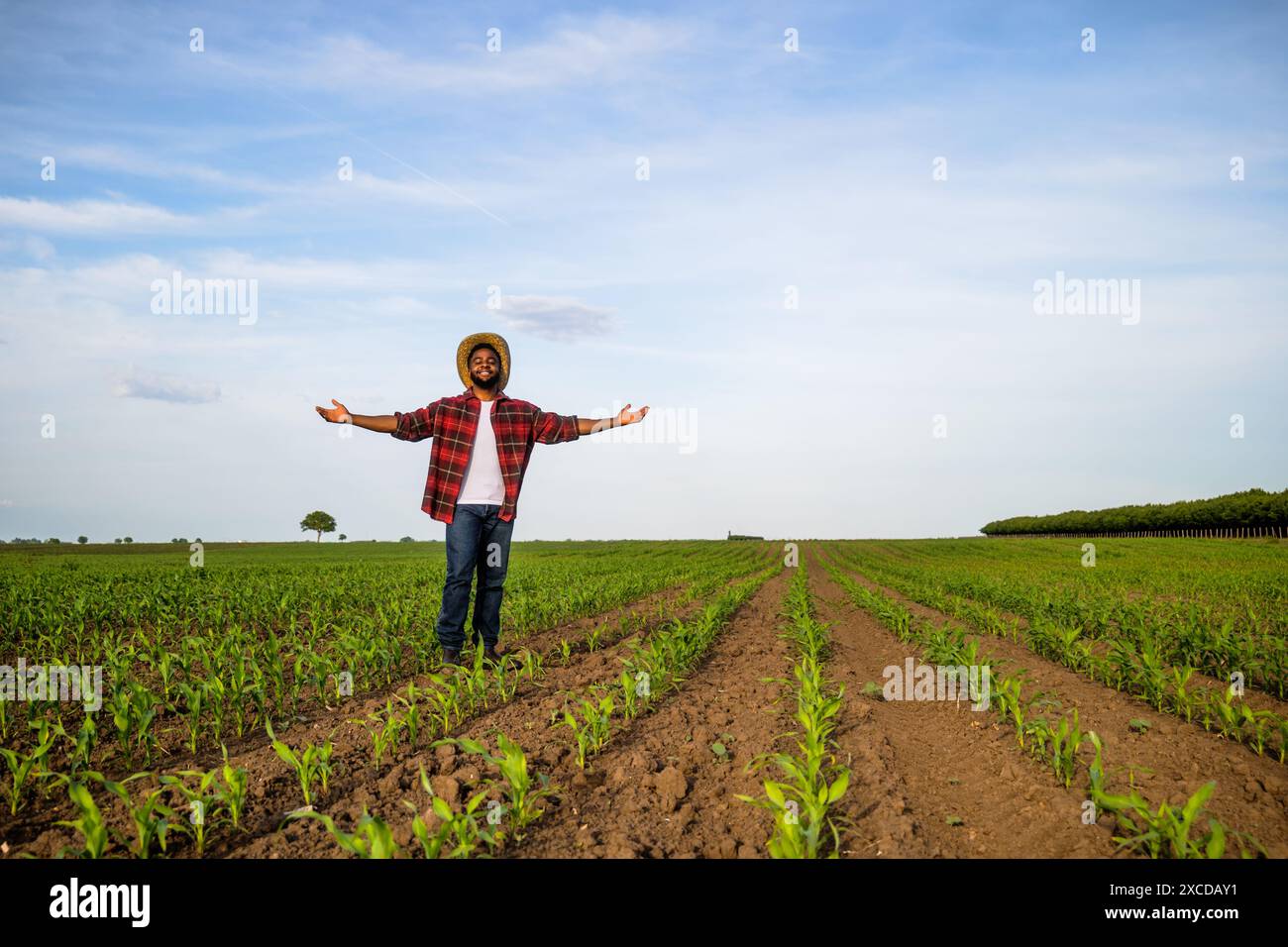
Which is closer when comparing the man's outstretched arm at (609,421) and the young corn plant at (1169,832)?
the young corn plant at (1169,832)

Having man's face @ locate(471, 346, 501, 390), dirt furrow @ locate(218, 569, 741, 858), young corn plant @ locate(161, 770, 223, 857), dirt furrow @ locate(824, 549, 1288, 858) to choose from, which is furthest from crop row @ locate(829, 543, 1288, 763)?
man's face @ locate(471, 346, 501, 390)

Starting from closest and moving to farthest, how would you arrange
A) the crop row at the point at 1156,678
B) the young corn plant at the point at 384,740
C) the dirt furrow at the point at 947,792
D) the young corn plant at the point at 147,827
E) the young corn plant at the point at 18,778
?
the young corn plant at the point at 147,827
the dirt furrow at the point at 947,792
the young corn plant at the point at 18,778
the young corn plant at the point at 384,740
the crop row at the point at 1156,678

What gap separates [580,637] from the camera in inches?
365

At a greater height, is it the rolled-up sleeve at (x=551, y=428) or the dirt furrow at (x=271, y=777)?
the rolled-up sleeve at (x=551, y=428)

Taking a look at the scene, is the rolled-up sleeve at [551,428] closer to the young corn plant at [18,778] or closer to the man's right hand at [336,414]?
the man's right hand at [336,414]

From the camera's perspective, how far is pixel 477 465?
688cm

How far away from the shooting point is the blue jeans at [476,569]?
6.81m

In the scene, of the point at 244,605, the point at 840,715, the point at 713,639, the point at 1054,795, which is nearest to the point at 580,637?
the point at 713,639

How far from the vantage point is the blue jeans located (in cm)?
681

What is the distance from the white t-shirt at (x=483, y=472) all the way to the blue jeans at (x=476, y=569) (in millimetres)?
86

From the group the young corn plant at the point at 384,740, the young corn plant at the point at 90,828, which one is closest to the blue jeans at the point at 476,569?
the young corn plant at the point at 384,740

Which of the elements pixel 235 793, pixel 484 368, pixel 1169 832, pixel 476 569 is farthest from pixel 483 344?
pixel 1169 832
